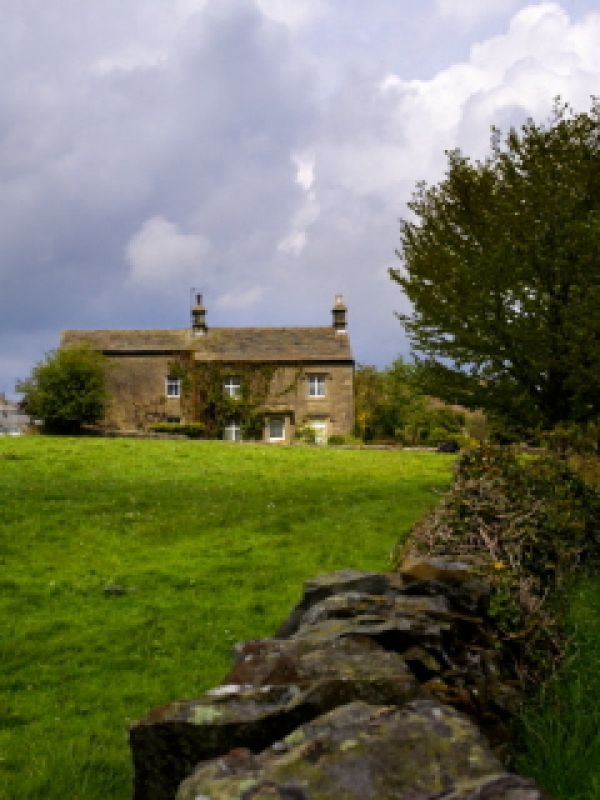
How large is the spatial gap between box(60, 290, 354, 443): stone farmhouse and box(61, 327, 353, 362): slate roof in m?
0.07

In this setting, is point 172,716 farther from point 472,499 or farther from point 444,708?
point 472,499

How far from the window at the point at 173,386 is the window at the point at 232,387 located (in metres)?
3.59

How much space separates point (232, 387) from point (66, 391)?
10905 mm

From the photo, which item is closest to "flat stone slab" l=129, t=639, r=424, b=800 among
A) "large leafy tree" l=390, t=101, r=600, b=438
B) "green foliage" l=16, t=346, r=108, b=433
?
"large leafy tree" l=390, t=101, r=600, b=438

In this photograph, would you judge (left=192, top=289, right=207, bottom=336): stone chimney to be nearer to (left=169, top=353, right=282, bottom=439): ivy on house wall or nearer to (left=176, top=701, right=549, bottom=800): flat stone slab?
(left=169, top=353, right=282, bottom=439): ivy on house wall

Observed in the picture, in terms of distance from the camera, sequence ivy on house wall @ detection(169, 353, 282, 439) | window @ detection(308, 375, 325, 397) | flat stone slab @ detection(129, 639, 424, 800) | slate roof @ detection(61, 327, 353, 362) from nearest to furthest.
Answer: flat stone slab @ detection(129, 639, 424, 800), ivy on house wall @ detection(169, 353, 282, 439), window @ detection(308, 375, 325, 397), slate roof @ detection(61, 327, 353, 362)

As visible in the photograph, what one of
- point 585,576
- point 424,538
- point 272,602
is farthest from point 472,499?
point 272,602

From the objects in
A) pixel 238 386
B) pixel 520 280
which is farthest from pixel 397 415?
pixel 520 280

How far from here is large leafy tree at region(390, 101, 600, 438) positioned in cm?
1833

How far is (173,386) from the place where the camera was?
52.5 meters

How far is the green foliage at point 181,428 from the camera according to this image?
158ft

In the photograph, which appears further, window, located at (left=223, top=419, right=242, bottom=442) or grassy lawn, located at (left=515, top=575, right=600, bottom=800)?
window, located at (left=223, top=419, right=242, bottom=442)

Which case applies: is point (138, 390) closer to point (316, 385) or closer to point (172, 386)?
point (172, 386)

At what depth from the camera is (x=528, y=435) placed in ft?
68.9
